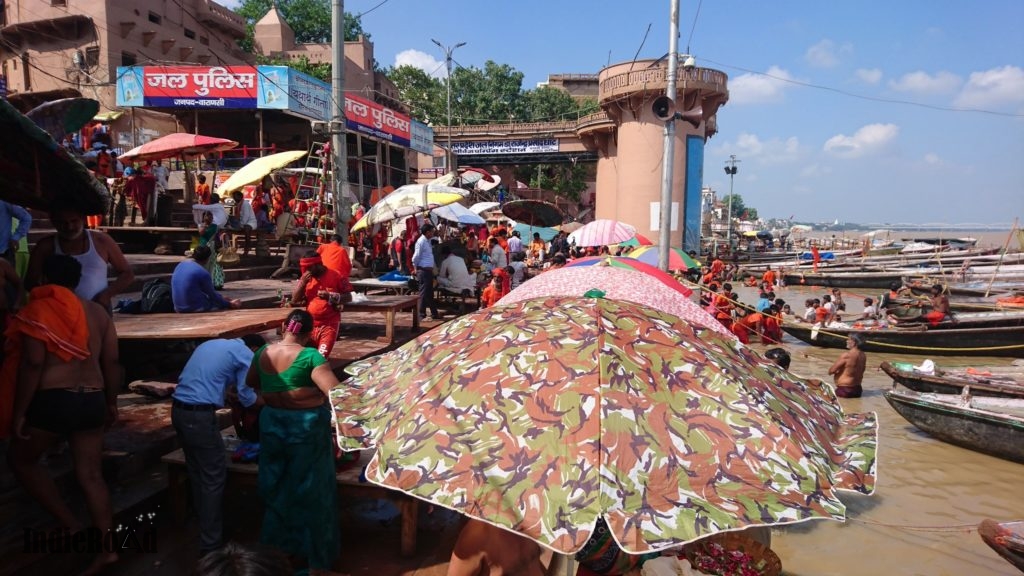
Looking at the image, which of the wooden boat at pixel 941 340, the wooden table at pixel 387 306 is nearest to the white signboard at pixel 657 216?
the wooden boat at pixel 941 340

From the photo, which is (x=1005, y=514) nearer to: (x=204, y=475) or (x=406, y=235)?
(x=204, y=475)

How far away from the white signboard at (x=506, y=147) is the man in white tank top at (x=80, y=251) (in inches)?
1323

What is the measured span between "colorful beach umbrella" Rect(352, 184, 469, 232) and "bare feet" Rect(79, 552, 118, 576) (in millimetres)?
8007

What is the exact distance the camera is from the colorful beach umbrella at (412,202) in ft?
36.0

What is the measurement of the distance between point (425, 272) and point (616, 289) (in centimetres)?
643

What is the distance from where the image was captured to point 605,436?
1970 millimetres

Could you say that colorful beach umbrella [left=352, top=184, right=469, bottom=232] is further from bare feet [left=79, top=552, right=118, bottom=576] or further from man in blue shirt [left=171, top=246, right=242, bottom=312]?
bare feet [left=79, top=552, right=118, bottom=576]

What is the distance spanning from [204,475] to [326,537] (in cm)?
90

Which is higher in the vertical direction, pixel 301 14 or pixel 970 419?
pixel 301 14

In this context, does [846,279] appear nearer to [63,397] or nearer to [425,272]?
[425,272]

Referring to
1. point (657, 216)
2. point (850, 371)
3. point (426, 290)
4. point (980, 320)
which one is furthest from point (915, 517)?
point (657, 216)

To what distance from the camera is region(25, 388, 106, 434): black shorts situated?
3.30 meters

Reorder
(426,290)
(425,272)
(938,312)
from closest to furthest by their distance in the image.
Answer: (425,272) < (426,290) < (938,312)

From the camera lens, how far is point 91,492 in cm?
347
